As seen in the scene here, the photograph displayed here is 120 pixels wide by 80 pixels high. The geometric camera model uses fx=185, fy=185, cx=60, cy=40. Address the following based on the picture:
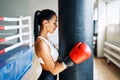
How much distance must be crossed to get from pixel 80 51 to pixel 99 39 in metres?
5.70

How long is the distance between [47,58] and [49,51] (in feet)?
0.27

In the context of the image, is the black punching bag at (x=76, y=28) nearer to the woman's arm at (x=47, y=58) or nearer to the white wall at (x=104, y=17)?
the woman's arm at (x=47, y=58)

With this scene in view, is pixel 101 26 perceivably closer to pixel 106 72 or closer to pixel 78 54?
pixel 106 72

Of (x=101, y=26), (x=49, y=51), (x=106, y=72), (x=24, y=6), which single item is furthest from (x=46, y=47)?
(x=24, y=6)

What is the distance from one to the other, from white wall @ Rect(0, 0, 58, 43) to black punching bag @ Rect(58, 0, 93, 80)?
6.26 m

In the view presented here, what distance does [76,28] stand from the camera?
55.1 inches

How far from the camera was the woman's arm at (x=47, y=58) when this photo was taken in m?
1.38

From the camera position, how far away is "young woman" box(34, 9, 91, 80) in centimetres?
133

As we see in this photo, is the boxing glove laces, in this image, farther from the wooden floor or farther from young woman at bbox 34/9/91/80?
the wooden floor

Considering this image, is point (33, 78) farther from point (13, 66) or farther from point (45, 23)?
point (45, 23)

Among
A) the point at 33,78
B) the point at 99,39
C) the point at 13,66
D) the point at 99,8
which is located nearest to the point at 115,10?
the point at 99,8

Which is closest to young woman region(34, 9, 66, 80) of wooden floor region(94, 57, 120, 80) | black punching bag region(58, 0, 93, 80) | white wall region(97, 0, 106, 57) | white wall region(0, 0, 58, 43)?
black punching bag region(58, 0, 93, 80)

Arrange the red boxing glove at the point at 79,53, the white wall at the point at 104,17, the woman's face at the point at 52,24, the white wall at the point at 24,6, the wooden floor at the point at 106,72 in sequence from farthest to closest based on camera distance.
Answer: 1. the white wall at the point at 24,6
2. the white wall at the point at 104,17
3. the wooden floor at the point at 106,72
4. the woman's face at the point at 52,24
5. the red boxing glove at the point at 79,53

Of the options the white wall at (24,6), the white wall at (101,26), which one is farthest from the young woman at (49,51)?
the white wall at (24,6)
